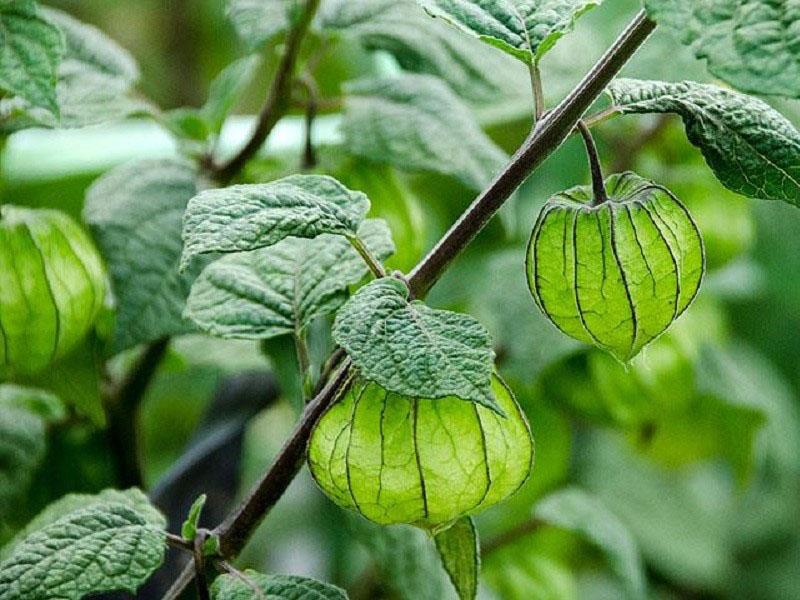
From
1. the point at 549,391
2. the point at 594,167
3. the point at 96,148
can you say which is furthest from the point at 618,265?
the point at 96,148

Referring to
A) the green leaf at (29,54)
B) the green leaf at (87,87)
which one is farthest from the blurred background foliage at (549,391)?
the green leaf at (29,54)

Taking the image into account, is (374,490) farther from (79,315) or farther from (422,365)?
(79,315)

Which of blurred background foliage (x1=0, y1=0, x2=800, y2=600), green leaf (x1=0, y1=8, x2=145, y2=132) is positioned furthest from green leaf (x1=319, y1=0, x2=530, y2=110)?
green leaf (x1=0, y1=8, x2=145, y2=132)

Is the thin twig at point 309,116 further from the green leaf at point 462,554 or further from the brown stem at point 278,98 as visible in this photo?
the green leaf at point 462,554

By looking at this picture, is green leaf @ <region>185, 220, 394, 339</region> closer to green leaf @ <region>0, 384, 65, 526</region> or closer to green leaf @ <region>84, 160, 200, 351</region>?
green leaf @ <region>84, 160, 200, 351</region>

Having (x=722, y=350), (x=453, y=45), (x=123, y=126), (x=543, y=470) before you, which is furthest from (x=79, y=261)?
(x=123, y=126)

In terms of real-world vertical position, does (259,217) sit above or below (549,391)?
above

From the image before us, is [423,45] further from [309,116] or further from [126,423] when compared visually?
[126,423]
